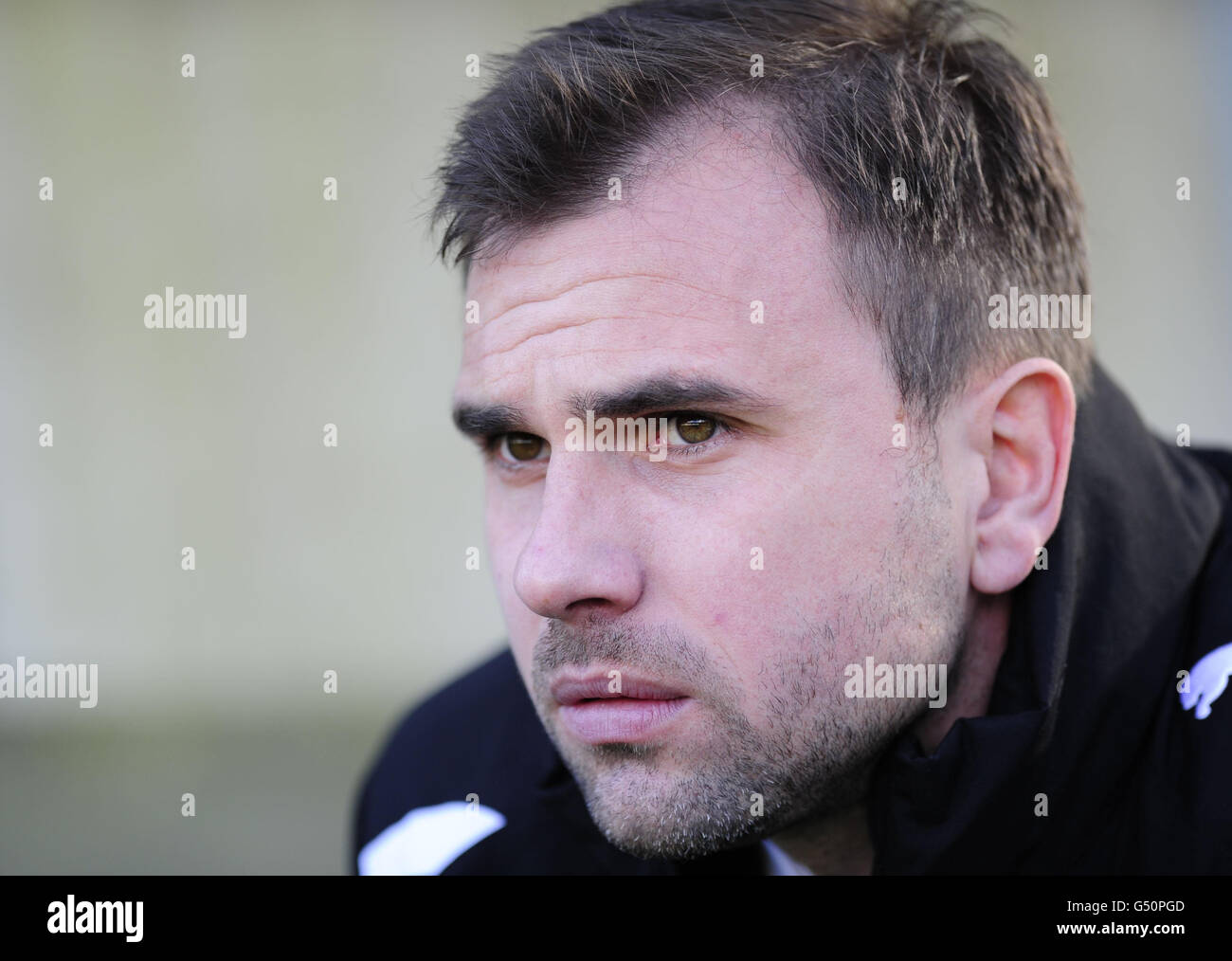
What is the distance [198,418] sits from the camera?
6160mm

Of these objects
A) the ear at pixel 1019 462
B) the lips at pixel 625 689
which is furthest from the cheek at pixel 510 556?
the ear at pixel 1019 462

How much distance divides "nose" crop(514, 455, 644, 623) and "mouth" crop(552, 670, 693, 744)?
0.11 meters

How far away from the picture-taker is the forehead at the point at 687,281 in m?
1.87

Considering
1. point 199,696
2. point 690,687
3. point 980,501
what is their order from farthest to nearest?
point 199,696 → point 980,501 → point 690,687

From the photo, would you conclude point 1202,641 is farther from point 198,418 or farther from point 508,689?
point 198,418

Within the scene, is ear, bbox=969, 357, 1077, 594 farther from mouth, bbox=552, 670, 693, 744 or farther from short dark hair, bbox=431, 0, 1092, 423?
mouth, bbox=552, 670, 693, 744

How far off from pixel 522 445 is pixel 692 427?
0.35 m

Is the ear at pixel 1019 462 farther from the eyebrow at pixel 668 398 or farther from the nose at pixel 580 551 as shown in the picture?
A: the nose at pixel 580 551

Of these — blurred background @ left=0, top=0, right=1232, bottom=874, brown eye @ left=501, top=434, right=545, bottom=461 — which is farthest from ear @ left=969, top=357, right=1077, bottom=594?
blurred background @ left=0, top=0, right=1232, bottom=874

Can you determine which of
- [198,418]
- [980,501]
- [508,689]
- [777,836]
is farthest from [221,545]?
[980,501]

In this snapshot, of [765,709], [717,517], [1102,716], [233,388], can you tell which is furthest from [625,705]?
[233,388]

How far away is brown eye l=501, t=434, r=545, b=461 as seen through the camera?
207 cm

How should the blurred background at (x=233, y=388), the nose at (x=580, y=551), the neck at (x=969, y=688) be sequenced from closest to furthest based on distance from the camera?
the nose at (x=580, y=551), the neck at (x=969, y=688), the blurred background at (x=233, y=388)

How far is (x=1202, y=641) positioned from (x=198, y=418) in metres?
5.22
